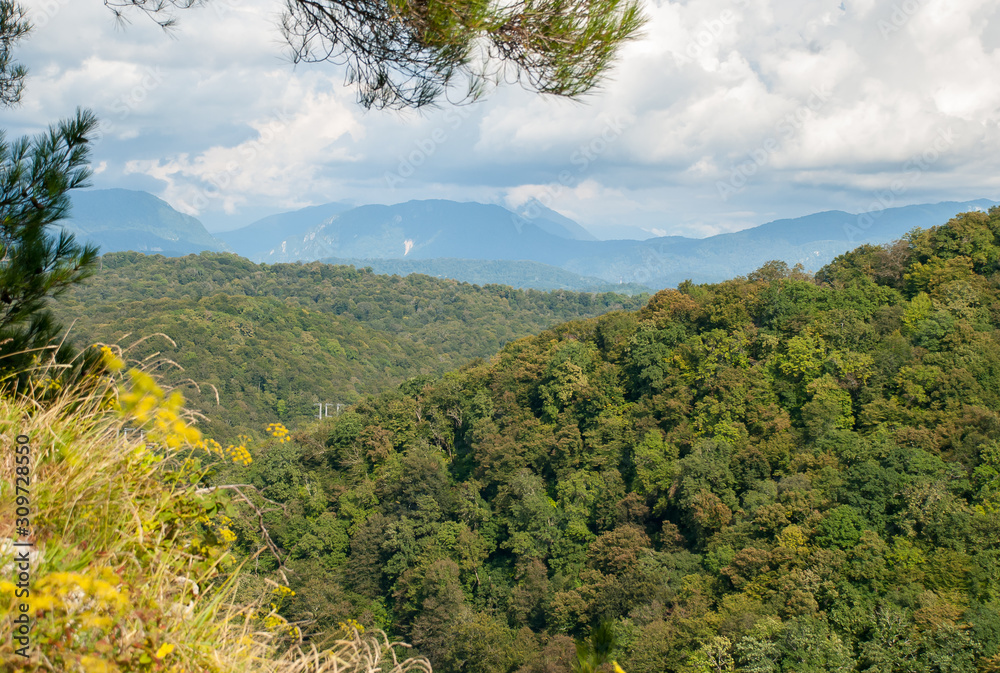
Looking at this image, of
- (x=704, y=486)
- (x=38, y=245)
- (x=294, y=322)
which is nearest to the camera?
(x=38, y=245)

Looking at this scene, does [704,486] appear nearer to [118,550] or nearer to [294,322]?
[118,550]

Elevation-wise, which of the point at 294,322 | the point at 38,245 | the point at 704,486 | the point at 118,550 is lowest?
the point at 704,486

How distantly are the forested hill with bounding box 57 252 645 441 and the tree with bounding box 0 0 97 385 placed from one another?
79.8 ft

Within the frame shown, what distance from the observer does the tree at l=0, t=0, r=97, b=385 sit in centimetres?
365

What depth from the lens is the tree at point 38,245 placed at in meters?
3.65

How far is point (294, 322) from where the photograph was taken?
242 ft

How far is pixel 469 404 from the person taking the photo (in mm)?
30281

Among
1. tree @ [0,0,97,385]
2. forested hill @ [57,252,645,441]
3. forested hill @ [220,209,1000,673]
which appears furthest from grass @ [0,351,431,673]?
forested hill @ [57,252,645,441]

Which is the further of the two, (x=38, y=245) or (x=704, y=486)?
(x=704, y=486)

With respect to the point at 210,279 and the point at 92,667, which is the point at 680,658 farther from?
the point at 210,279

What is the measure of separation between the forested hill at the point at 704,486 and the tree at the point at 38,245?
976cm

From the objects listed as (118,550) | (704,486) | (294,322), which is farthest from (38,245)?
(294,322)

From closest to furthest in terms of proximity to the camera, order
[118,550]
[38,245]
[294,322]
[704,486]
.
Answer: [118,550] → [38,245] → [704,486] → [294,322]

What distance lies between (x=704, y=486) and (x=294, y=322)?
61.7 meters
